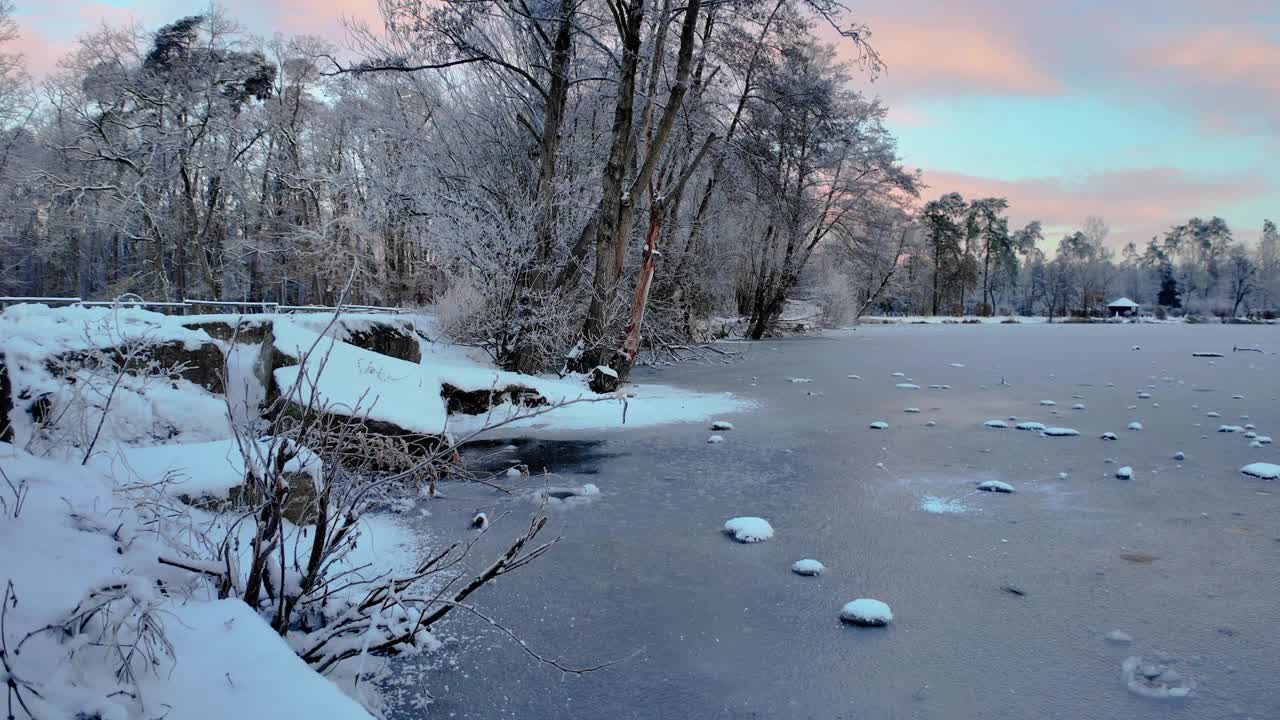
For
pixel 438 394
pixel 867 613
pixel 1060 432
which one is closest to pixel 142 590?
pixel 867 613

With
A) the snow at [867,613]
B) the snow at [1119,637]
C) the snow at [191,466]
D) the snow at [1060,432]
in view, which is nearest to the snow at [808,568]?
the snow at [867,613]

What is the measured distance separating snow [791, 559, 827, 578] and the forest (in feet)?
8.31

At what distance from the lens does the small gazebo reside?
200ft

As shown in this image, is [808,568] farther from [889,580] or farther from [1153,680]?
[1153,680]

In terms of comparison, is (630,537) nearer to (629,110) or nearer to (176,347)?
(176,347)

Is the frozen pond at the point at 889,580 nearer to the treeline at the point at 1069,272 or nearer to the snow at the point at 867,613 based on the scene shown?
the snow at the point at 867,613

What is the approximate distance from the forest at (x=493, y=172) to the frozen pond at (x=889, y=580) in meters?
1.81

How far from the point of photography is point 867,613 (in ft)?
9.49

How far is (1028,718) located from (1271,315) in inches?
2963

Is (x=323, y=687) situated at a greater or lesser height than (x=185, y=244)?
lesser

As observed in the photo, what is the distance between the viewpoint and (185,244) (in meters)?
22.5

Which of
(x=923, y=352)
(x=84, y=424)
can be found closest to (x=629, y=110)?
(x=84, y=424)

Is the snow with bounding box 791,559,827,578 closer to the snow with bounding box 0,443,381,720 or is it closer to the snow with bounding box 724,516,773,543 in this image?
the snow with bounding box 724,516,773,543

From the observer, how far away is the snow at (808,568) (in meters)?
3.41
